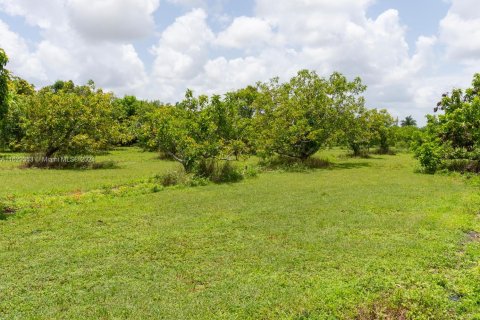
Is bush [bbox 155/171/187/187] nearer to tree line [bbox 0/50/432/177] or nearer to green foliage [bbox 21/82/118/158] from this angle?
tree line [bbox 0/50/432/177]

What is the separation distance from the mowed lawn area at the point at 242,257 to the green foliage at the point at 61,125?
12.9 m

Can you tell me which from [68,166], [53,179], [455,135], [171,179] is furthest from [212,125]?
[455,135]

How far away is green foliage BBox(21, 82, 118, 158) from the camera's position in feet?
90.0

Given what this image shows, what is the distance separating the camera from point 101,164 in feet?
94.8

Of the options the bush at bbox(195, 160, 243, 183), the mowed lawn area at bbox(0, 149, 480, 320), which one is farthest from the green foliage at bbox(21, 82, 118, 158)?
the mowed lawn area at bbox(0, 149, 480, 320)

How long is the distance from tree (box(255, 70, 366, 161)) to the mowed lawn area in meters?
13.6

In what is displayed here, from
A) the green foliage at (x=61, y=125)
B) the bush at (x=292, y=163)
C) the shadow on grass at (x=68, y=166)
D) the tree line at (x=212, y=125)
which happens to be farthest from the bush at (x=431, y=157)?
the green foliage at (x=61, y=125)

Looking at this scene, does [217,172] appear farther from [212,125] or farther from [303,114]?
[303,114]

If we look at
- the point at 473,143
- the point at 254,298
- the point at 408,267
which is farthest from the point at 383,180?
the point at 254,298

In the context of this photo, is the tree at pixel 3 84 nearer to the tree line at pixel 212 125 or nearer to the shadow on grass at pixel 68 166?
the tree line at pixel 212 125

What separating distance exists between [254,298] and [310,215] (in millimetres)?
6468

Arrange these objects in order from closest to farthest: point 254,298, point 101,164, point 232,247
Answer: point 254,298 < point 232,247 < point 101,164

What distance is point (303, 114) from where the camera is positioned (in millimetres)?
30422

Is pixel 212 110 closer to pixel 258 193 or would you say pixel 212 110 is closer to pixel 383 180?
pixel 258 193
